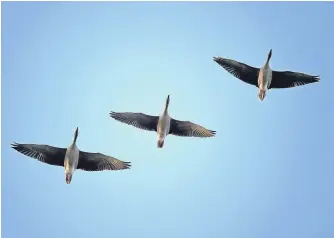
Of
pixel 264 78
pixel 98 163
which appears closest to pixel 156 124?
pixel 98 163

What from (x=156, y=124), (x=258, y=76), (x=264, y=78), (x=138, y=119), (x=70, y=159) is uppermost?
(x=258, y=76)

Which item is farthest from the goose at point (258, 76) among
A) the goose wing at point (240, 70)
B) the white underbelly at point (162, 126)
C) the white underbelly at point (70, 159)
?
the white underbelly at point (70, 159)

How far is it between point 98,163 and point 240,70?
1083cm

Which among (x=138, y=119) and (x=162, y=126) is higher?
(x=138, y=119)

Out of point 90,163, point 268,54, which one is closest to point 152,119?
point 90,163

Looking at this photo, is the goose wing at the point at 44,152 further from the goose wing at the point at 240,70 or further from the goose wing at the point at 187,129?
the goose wing at the point at 240,70

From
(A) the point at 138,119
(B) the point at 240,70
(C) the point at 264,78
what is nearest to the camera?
(C) the point at 264,78

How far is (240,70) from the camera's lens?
41.7m

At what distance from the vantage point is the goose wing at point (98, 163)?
133ft

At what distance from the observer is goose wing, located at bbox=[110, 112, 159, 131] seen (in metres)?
42.3

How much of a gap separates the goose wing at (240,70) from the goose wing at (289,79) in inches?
→ 47.8

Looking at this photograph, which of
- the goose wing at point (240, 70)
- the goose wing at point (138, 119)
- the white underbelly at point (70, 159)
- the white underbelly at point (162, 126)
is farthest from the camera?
the goose wing at point (138, 119)

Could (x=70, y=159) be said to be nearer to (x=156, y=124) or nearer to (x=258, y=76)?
(x=156, y=124)

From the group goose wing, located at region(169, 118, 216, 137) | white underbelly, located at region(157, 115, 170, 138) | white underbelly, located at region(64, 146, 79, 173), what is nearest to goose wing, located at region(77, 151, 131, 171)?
white underbelly, located at region(64, 146, 79, 173)
